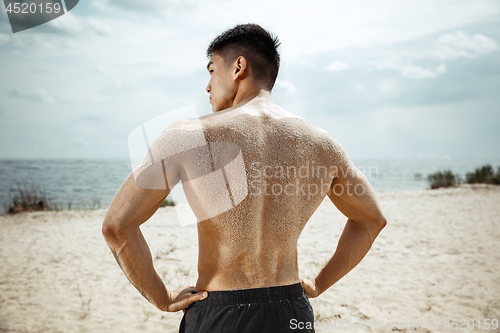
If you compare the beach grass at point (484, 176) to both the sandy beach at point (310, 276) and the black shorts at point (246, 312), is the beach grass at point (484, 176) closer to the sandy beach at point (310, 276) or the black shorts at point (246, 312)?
the sandy beach at point (310, 276)

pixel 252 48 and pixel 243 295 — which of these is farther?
pixel 252 48

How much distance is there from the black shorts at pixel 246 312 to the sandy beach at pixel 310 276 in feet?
10.3

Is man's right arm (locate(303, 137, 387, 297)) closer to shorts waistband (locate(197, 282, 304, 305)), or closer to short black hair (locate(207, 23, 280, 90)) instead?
shorts waistband (locate(197, 282, 304, 305))

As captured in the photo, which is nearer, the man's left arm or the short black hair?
the man's left arm

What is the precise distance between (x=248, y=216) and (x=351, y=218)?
2.47 ft

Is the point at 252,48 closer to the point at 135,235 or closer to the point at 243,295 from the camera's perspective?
the point at 135,235

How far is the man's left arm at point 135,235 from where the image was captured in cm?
124

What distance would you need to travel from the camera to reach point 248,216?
1.34 metres

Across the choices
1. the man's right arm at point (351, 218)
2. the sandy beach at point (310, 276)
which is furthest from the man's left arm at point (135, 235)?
the sandy beach at point (310, 276)

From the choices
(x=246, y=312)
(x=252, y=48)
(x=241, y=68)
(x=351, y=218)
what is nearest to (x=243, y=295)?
(x=246, y=312)

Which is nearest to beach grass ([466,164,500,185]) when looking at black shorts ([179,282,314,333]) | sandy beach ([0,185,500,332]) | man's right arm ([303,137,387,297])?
sandy beach ([0,185,500,332])

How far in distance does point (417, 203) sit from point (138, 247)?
555 inches

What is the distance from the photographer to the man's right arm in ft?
5.32

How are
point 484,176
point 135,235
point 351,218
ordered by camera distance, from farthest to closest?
point 484,176 → point 351,218 → point 135,235
